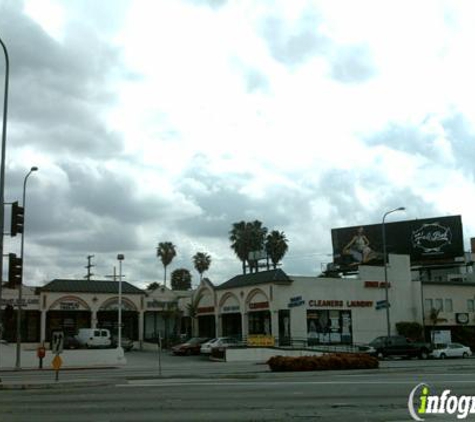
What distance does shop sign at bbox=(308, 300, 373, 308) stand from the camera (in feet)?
192

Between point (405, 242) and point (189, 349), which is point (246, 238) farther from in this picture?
point (189, 349)

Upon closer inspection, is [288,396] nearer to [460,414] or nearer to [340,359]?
[460,414]

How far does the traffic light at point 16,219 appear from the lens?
25.6m

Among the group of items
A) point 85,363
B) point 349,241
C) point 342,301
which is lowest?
point 85,363

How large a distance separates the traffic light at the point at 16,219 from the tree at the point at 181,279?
3257 inches

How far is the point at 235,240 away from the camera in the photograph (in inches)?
3632

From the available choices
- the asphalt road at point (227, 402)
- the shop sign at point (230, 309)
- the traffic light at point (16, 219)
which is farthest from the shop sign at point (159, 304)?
the asphalt road at point (227, 402)

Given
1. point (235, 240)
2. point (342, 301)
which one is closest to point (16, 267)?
point (342, 301)

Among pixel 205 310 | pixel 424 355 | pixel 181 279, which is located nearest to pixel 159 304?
pixel 205 310

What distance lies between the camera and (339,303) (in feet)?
198

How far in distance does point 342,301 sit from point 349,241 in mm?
17277

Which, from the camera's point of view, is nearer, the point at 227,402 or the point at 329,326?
the point at 227,402

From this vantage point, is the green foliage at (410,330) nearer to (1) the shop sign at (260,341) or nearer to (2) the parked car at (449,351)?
(2) the parked car at (449,351)

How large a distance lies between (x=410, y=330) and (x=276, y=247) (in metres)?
30.2
